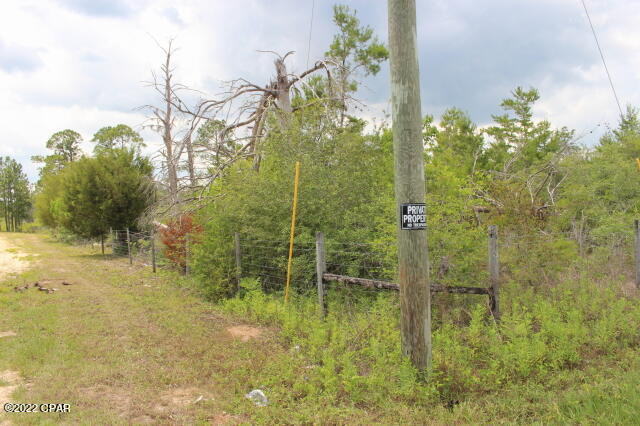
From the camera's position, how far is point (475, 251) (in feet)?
21.3

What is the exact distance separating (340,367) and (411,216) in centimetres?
210

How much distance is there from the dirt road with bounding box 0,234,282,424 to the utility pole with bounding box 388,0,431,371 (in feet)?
7.09

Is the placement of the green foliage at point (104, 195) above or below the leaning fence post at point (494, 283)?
above

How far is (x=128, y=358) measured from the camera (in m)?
5.96

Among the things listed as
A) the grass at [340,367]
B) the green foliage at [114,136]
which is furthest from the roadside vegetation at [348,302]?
the green foliage at [114,136]

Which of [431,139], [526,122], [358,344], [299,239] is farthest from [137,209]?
[526,122]

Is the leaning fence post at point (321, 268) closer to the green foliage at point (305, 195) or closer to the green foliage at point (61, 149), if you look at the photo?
the green foliage at point (305, 195)

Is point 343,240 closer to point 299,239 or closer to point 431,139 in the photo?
point 299,239

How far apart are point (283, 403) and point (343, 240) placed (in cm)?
405

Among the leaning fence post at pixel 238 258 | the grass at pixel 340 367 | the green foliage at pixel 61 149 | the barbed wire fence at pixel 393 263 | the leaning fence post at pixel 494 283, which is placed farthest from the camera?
the green foliage at pixel 61 149

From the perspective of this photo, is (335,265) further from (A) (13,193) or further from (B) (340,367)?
(A) (13,193)

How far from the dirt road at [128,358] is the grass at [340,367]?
0.02m

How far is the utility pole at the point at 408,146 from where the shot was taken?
435 cm

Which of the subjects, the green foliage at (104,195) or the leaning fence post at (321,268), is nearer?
the leaning fence post at (321,268)
